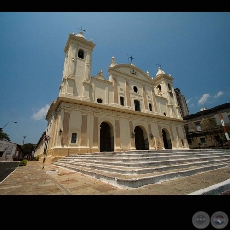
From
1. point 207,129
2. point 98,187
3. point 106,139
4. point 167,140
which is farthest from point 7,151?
point 207,129

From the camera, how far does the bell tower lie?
14523mm

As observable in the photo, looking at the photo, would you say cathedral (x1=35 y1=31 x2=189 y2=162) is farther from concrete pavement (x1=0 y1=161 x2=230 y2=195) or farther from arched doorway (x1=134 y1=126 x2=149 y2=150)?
concrete pavement (x1=0 y1=161 x2=230 y2=195)

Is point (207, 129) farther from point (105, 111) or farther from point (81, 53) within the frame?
point (81, 53)

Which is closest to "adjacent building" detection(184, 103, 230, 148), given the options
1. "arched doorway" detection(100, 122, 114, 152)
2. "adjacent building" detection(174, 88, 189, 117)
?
"adjacent building" detection(174, 88, 189, 117)

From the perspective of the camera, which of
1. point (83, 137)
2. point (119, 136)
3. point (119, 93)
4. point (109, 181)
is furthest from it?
point (119, 93)

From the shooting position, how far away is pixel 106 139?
16.2 meters

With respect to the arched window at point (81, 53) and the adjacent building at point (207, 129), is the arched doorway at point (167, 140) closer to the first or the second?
the adjacent building at point (207, 129)

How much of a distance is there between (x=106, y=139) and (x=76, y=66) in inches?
392

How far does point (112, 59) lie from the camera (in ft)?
64.7

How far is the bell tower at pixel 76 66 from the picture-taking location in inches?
572

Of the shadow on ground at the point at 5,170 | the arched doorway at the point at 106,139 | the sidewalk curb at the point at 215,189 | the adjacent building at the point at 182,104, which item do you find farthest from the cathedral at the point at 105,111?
the adjacent building at the point at 182,104
